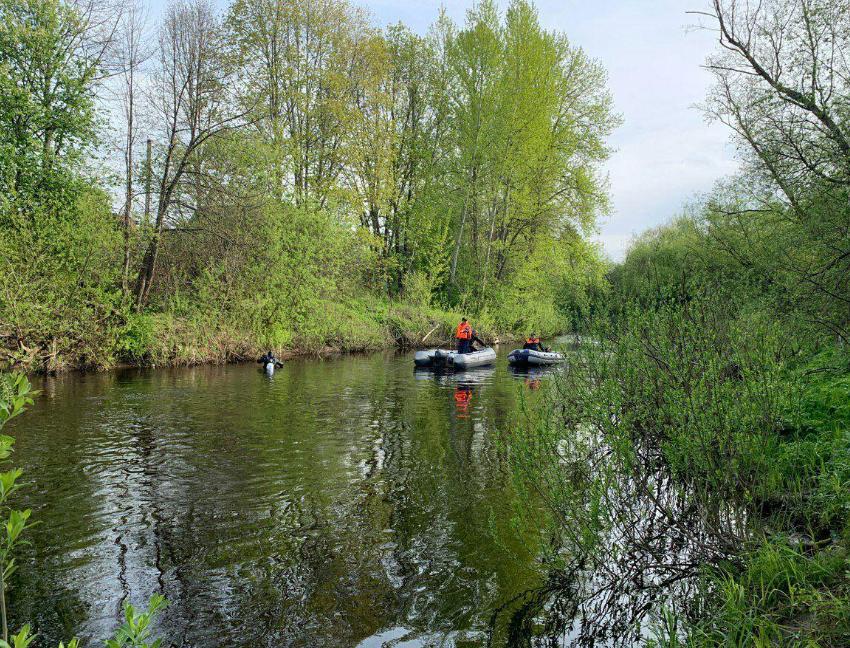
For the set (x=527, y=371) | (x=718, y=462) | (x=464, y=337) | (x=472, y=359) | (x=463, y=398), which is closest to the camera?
(x=718, y=462)

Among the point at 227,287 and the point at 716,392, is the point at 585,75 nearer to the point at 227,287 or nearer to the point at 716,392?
the point at 227,287

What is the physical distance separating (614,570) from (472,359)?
48.4 feet

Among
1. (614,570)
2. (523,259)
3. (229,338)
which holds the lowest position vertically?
(614,570)

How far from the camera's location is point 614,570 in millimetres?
4910

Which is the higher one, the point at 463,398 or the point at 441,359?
the point at 441,359

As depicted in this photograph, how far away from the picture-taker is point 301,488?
709 cm

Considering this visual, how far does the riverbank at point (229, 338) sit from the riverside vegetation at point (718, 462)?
13190 millimetres

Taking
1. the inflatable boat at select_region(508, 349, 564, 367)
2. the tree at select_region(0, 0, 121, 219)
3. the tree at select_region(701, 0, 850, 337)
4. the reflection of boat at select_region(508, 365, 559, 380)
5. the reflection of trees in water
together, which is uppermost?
the tree at select_region(0, 0, 121, 219)

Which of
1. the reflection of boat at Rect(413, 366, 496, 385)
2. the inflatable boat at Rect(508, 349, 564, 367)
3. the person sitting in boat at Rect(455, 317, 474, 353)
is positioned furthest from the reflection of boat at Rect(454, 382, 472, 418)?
the inflatable boat at Rect(508, 349, 564, 367)

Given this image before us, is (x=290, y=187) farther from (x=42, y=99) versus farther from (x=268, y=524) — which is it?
(x=268, y=524)

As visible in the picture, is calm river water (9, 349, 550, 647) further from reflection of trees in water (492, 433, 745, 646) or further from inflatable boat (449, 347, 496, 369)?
inflatable boat (449, 347, 496, 369)

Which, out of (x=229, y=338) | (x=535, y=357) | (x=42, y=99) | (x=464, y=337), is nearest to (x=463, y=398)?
(x=464, y=337)

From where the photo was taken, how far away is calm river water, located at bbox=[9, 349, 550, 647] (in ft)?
13.9

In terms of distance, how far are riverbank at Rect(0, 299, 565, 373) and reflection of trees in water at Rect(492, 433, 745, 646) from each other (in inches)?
520
